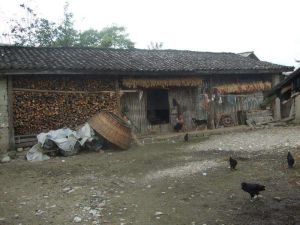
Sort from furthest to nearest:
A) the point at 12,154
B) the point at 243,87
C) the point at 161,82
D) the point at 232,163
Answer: the point at 243,87
the point at 161,82
the point at 12,154
the point at 232,163

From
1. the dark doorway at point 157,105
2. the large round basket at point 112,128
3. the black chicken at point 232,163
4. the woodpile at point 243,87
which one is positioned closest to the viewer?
the black chicken at point 232,163

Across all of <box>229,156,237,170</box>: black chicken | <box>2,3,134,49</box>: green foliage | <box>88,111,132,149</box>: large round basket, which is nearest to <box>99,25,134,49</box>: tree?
<box>2,3,134,49</box>: green foliage

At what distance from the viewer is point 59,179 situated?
8.05 metres

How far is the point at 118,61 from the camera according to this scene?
46.7ft

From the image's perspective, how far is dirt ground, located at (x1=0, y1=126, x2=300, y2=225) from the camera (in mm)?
5555

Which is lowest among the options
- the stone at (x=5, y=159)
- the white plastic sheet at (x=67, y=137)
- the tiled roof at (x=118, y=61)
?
the stone at (x=5, y=159)

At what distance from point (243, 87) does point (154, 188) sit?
11.0 m

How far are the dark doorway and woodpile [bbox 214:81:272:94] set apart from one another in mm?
2383

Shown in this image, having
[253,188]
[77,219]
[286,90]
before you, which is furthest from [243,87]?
[77,219]

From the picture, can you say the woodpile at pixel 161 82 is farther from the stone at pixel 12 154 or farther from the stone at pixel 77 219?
the stone at pixel 77 219

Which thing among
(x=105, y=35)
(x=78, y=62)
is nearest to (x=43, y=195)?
(x=78, y=62)

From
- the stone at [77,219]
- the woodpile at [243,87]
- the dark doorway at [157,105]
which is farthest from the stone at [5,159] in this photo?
the woodpile at [243,87]

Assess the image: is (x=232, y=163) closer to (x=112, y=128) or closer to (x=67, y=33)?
(x=112, y=128)

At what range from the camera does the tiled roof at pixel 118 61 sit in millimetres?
12000
